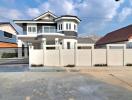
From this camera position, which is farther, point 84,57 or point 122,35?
point 122,35

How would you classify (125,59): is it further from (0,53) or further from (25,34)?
(0,53)

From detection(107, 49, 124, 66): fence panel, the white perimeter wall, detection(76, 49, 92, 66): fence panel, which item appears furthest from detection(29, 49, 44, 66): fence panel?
detection(107, 49, 124, 66): fence panel

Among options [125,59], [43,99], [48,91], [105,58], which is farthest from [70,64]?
[43,99]

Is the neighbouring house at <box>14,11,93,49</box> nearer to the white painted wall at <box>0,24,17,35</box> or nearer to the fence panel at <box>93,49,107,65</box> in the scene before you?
the fence panel at <box>93,49,107,65</box>

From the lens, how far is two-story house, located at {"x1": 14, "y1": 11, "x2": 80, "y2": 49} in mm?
36406

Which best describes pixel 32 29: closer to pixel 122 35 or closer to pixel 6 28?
pixel 122 35

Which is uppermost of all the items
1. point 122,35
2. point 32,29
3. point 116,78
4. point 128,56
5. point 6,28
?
point 6,28

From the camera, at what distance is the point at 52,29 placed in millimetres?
38719

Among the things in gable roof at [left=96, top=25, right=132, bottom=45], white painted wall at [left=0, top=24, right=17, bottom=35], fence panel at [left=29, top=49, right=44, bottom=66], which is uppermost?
white painted wall at [left=0, top=24, right=17, bottom=35]

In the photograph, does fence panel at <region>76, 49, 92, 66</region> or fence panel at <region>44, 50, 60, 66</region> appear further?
fence panel at <region>44, 50, 60, 66</region>

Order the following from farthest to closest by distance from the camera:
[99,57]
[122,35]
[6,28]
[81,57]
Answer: [6,28] → [122,35] → [99,57] → [81,57]

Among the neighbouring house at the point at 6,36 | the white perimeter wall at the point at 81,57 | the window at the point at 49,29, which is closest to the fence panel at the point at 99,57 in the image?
the white perimeter wall at the point at 81,57

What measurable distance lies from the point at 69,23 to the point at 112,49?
14306mm

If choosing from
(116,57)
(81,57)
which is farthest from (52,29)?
(116,57)
